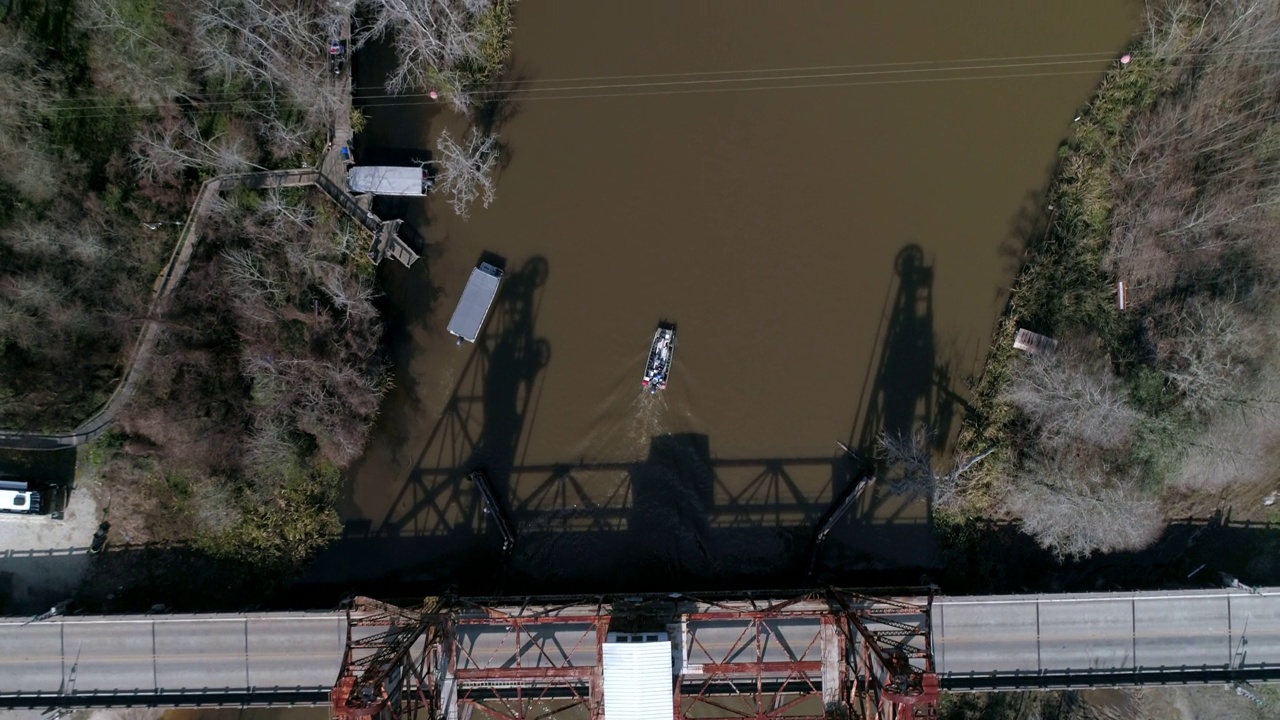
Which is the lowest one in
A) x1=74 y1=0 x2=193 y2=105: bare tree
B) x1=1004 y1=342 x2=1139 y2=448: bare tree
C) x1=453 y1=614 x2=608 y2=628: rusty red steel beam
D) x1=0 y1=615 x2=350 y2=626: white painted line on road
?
x1=0 y1=615 x2=350 y2=626: white painted line on road

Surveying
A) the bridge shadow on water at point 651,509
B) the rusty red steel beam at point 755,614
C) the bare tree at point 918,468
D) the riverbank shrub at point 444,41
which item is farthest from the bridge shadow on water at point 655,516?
the riverbank shrub at point 444,41

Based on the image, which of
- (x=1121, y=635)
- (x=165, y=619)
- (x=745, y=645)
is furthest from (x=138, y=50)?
(x=1121, y=635)

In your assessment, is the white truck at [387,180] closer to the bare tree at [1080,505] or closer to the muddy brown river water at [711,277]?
the muddy brown river water at [711,277]

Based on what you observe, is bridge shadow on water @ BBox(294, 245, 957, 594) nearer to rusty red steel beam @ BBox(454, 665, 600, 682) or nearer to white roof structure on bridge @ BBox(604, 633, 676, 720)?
rusty red steel beam @ BBox(454, 665, 600, 682)

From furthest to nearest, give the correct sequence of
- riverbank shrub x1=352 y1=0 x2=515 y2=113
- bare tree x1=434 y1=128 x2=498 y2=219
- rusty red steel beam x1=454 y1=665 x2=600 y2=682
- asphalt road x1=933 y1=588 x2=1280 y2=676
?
bare tree x1=434 y1=128 x2=498 y2=219 → riverbank shrub x1=352 y1=0 x2=515 y2=113 → asphalt road x1=933 y1=588 x2=1280 y2=676 → rusty red steel beam x1=454 y1=665 x2=600 y2=682

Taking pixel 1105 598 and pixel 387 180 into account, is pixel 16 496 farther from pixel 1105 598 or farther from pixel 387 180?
pixel 1105 598

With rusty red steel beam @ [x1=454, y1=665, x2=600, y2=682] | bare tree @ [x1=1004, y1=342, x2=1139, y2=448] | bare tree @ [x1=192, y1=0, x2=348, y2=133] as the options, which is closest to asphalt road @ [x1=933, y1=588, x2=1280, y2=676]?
bare tree @ [x1=1004, y1=342, x2=1139, y2=448]
